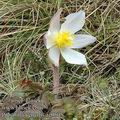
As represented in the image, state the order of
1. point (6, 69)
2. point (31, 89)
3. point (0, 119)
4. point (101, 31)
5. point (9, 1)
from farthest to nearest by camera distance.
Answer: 1. point (9, 1)
2. point (101, 31)
3. point (6, 69)
4. point (31, 89)
5. point (0, 119)

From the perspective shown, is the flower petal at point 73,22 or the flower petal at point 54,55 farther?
the flower petal at point 73,22

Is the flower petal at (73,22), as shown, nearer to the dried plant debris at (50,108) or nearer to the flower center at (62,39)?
the flower center at (62,39)

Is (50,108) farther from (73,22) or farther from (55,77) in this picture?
(73,22)

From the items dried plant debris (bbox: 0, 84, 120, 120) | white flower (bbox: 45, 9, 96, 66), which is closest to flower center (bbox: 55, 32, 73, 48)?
white flower (bbox: 45, 9, 96, 66)

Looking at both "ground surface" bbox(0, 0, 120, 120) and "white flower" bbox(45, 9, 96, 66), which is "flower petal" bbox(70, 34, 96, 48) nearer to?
"white flower" bbox(45, 9, 96, 66)

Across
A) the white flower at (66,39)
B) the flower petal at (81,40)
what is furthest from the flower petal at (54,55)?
the flower petal at (81,40)

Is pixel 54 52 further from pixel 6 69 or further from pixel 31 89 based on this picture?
pixel 6 69

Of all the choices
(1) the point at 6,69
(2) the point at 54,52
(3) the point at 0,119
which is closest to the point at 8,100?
(3) the point at 0,119
